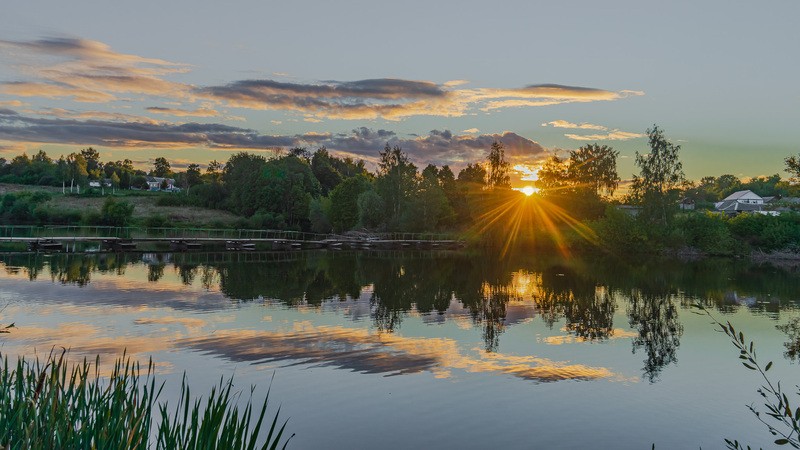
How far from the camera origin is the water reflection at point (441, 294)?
2786 cm

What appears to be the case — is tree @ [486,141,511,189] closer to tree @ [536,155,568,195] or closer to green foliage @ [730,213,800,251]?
tree @ [536,155,568,195]

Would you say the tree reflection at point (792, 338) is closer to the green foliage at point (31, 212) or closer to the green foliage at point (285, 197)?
the green foliage at point (285, 197)

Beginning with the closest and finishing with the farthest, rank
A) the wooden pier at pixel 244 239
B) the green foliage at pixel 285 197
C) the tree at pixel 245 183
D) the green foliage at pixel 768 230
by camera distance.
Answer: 1. the wooden pier at pixel 244 239
2. the green foliage at pixel 768 230
3. the green foliage at pixel 285 197
4. the tree at pixel 245 183

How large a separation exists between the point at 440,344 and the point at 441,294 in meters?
17.5

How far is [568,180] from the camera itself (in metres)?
113

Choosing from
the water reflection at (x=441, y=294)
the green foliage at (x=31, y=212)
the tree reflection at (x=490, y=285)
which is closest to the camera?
the water reflection at (x=441, y=294)

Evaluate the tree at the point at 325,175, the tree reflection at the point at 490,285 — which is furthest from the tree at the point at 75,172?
the tree reflection at the point at 490,285

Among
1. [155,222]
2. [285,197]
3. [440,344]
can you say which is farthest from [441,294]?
[285,197]

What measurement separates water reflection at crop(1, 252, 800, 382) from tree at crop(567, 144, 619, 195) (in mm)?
33107

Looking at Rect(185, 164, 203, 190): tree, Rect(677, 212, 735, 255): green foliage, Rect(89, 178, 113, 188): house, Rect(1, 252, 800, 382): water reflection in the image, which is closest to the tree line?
Rect(677, 212, 735, 255): green foliage

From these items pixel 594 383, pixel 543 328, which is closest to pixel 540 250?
pixel 543 328

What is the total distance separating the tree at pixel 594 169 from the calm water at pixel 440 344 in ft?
179

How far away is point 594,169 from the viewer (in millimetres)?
116562

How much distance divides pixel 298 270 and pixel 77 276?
18.9 m
